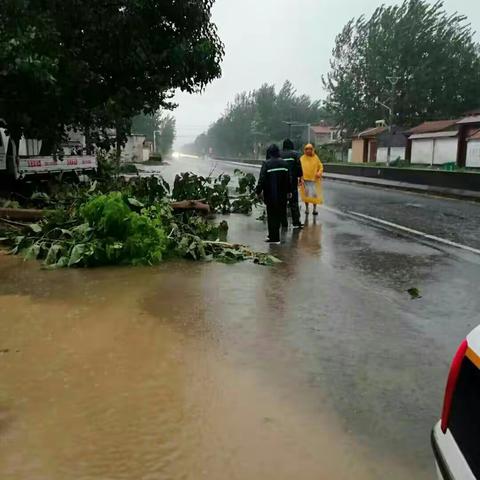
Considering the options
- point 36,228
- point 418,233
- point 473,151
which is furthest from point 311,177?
point 473,151

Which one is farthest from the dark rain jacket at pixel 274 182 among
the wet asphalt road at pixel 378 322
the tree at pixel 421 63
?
the tree at pixel 421 63

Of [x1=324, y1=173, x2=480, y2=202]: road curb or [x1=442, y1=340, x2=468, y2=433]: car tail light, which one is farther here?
[x1=324, y1=173, x2=480, y2=202]: road curb

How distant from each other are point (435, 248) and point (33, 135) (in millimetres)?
9262

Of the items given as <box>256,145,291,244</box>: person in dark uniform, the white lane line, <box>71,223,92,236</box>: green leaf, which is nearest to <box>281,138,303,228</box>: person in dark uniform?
<box>256,145,291,244</box>: person in dark uniform

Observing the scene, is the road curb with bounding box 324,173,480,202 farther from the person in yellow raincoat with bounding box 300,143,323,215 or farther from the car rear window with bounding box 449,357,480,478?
the car rear window with bounding box 449,357,480,478

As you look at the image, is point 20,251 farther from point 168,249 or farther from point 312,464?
point 312,464

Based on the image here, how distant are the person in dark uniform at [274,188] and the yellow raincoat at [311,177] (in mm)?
2925

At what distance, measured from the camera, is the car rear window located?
1730 millimetres

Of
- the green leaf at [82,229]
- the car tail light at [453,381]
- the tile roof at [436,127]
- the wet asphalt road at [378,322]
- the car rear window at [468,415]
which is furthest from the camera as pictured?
the tile roof at [436,127]

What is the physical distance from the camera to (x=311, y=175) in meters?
12.2

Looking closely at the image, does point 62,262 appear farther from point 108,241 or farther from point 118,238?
point 118,238

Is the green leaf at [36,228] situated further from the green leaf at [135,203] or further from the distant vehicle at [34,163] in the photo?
the distant vehicle at [34,163]

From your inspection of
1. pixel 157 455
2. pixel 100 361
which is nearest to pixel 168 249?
pixel 100 361

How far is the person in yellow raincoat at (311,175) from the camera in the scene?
12133mm
